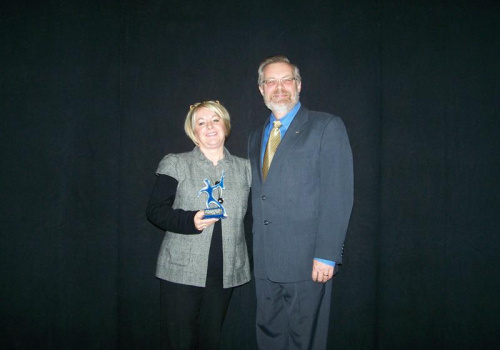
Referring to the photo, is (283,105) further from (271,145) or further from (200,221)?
(200,221)

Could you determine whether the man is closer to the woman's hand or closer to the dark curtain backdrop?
the woman's hand

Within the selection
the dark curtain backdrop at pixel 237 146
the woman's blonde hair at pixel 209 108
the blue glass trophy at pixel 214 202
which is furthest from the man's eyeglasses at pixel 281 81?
the blue glass trophy at pixel 214 202

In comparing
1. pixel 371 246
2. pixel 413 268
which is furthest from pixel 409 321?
pixel 371 246

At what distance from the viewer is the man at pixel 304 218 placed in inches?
57.1

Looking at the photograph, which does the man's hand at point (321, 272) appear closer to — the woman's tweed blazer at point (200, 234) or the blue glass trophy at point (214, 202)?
the woman's tweed blazer at point (200, 234)

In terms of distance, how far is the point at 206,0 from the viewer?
7.00ft

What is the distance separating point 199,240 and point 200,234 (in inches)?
1.3

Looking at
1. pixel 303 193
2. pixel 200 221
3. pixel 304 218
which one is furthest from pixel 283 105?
pixel 200 221

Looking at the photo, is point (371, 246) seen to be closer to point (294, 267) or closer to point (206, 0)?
point (294, 267)

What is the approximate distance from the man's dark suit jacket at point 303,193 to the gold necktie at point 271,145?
7 centimetres

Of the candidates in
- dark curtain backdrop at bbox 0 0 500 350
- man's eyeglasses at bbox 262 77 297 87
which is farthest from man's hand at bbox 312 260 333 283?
man's eyeglasses at bbox 262 77 297 87

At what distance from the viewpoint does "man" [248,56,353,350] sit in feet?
4.75

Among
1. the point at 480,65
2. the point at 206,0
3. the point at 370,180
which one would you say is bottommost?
the point at 370,180

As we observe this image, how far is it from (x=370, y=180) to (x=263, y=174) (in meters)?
0.94
